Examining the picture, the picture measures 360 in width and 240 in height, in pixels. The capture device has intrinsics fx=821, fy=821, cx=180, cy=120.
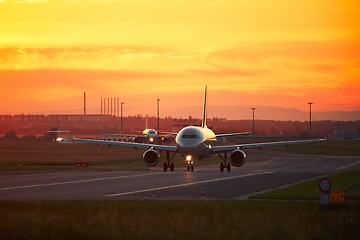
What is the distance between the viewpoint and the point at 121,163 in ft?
323

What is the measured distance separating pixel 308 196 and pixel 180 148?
83.7 feet

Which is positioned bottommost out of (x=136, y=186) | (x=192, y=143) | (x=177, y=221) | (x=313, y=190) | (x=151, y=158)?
(x=136, y=186)

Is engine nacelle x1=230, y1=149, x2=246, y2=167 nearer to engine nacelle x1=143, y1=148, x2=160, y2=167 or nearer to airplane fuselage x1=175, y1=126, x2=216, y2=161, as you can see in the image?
airplane fuselage x1=175, y1=126, x2=216, y2=161

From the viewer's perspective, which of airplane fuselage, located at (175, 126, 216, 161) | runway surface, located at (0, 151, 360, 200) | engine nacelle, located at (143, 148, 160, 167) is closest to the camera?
runway surface, located at (0, 151, 360, 200)

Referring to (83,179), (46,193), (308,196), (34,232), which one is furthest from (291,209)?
(83,179)

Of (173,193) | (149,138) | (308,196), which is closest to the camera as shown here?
(308,196)

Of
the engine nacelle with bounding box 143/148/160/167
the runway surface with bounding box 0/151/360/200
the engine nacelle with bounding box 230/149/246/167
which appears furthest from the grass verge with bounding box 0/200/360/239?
the engine nacelle with bounding box 143/148/160/167

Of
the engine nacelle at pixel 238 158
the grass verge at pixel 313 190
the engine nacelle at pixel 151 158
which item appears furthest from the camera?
the engine nacelle at pixel 151 158

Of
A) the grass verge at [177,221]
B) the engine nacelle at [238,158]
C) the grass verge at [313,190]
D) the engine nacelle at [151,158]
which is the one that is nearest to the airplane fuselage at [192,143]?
the engine nacelle at [151,158]

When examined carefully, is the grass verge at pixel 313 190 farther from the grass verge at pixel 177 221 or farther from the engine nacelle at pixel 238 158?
the engine nacelle at pixel 238 158

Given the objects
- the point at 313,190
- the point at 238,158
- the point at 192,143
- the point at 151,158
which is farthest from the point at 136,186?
the point at 238,158

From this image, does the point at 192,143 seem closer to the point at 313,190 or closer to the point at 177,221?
the point at 313,190

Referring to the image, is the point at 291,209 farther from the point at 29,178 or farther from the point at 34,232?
the point at 29,178

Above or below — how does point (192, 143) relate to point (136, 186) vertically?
above
